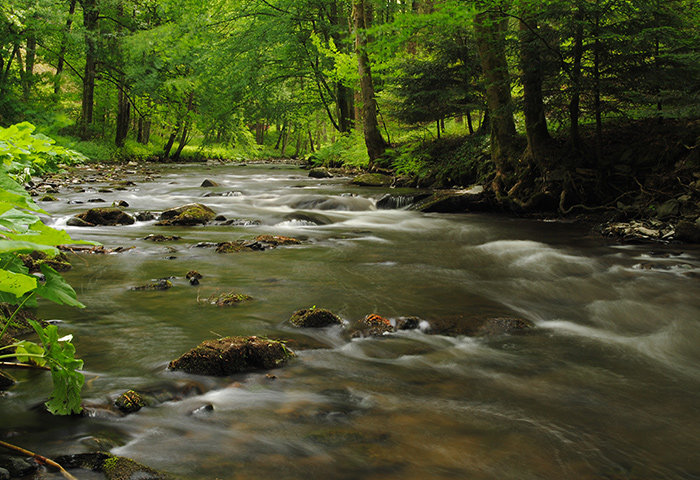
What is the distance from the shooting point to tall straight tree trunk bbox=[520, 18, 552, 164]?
9.12m

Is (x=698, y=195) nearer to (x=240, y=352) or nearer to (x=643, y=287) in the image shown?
(x=643, y=287)

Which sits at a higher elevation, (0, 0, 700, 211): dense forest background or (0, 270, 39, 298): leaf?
(0, 0, 700, 211): dense forest background

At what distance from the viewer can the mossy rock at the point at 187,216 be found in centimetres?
976

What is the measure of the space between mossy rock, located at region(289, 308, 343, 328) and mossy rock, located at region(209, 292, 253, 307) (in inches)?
27.7

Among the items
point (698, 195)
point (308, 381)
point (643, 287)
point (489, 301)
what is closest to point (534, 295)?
point (489, 301)

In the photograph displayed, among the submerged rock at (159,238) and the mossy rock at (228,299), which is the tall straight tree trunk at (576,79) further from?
the submerged rock at (159,238)

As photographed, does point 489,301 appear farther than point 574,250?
No

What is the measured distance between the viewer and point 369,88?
1762 centimetres

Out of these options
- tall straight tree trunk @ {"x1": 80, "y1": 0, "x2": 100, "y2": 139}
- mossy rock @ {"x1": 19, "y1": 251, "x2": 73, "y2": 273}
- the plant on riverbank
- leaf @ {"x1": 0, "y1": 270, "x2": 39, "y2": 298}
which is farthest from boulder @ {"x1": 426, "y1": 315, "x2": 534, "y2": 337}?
tall straight tree trunk @ {"x1": 80, "y1": 0, "x2": 100, "y2": 139}

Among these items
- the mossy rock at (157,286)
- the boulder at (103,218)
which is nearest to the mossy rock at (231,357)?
the mossy rock at (157,286)

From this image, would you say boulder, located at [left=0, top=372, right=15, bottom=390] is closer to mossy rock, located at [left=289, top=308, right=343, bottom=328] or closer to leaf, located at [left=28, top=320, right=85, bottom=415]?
leaf, located at [left=28, top=320, right=85, bottom=415]

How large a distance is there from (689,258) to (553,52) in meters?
4.40

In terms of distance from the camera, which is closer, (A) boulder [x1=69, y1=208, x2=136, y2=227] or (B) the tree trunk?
(A) boulder [x1=69, y1=208, x2=136, y2=227]

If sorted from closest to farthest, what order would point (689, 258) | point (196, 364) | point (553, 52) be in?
point (196, 364) < point (689, 258) < point (553, 52)
